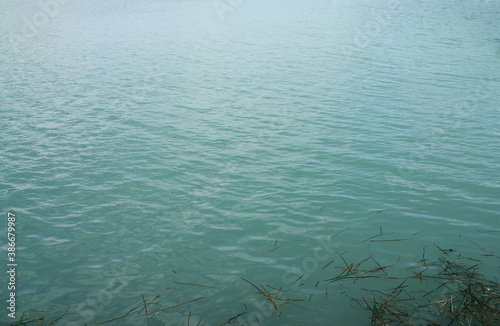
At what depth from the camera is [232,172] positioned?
479 inches

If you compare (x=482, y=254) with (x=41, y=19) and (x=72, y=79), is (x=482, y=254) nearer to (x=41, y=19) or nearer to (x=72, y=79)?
(x=72, y=79)

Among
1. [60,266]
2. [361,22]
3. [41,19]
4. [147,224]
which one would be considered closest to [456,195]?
[147,224]

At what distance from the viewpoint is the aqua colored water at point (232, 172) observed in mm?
8102

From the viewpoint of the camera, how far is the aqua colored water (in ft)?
26.6

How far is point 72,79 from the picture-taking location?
20.6m

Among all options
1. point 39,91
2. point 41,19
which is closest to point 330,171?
point 39,91

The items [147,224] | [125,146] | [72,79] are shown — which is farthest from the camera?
[72,79]

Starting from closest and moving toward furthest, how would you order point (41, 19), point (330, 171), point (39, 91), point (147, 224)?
1. point (147, 224)
2. point (330, 171)
3. point (39, 91)
4. point (41, 19)

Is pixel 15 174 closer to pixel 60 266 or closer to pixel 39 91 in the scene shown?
pixel 60 266

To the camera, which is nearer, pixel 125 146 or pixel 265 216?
pixel 265 216

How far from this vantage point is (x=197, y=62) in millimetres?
24656

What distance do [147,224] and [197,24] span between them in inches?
1233

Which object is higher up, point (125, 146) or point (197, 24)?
point (197, 24)

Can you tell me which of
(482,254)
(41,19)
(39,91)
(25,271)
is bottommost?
(25,271)
